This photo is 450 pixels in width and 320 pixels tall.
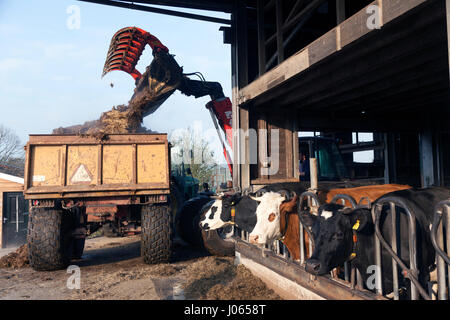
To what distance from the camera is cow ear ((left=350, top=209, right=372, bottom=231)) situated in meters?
3.17

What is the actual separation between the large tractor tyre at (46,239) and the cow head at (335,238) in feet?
15.4

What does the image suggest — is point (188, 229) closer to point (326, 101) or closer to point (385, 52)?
point (326, 101)

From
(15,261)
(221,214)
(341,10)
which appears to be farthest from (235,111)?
(15,261)

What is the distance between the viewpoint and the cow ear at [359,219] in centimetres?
317

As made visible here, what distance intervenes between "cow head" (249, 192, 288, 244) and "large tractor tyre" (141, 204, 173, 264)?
7.71 feet

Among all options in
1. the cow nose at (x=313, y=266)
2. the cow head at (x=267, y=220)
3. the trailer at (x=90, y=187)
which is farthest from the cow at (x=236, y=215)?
the cow nose at (x=313, y=266)

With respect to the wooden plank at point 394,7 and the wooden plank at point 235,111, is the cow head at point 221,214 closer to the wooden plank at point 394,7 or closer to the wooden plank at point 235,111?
the wooden plank at point 235,111

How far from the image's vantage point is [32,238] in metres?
5.99

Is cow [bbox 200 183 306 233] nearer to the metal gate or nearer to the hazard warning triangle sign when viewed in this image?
the hazard warning triangle sign

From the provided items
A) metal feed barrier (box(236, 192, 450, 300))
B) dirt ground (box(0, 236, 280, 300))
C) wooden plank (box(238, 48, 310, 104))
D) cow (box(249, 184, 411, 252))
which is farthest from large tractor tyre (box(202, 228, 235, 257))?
metal feed barrier (box(236, 192, 450, 300))

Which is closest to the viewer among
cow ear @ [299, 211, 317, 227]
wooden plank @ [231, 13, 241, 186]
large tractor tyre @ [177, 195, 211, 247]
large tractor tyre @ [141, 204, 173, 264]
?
cow ear @ [299, 211, 317, 227]

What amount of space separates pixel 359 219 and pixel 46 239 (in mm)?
5171
